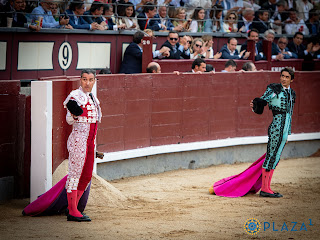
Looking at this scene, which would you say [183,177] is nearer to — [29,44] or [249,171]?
[249,171]

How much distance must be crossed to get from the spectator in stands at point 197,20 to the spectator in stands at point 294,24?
126 inches

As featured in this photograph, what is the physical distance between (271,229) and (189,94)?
405cm

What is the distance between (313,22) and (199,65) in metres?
6.32

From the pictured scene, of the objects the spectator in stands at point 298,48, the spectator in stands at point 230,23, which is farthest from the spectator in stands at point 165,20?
the spectator in stands at point 298,48

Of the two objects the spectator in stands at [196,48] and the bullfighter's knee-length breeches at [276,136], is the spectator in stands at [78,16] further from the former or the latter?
the bullfighter's knee-length breeches at [276,136]

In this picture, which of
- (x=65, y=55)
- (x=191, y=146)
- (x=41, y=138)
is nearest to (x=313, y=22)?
(x=191, y=146)

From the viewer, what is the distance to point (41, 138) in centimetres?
648

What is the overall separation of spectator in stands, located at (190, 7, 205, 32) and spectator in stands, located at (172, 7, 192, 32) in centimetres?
15

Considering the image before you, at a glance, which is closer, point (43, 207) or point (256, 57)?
point (43, 207)

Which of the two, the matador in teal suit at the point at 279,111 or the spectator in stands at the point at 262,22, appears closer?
the matador in teal suit at the point at 279,111

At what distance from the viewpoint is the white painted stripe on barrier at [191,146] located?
331 inches

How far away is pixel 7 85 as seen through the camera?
6582mm

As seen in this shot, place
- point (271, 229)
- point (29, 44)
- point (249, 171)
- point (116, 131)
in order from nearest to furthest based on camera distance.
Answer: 1. point (271, 229)
2. point (249, 171)
3. point (116, 131)
4. point (29, 44)

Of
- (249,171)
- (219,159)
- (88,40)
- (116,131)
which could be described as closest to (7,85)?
(116,131)
